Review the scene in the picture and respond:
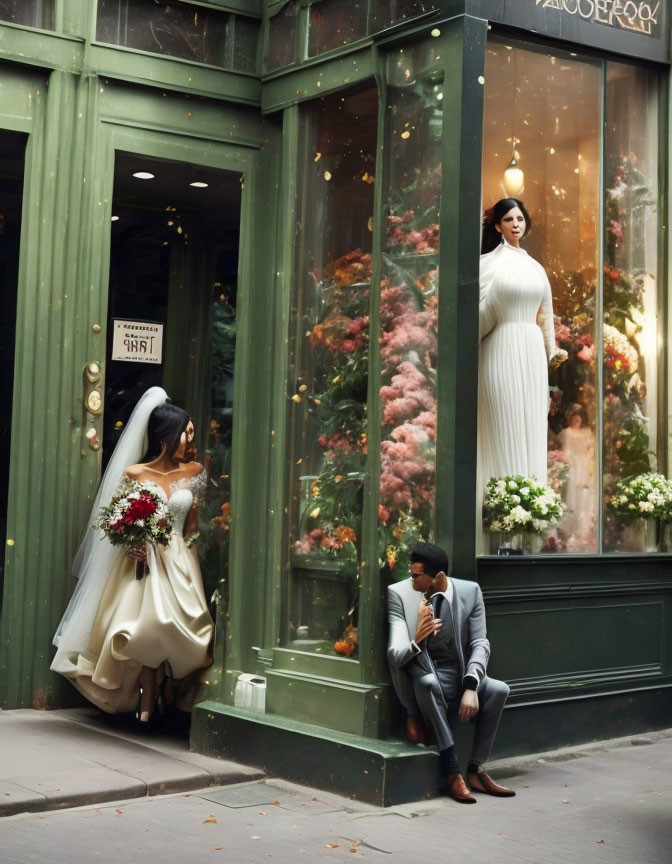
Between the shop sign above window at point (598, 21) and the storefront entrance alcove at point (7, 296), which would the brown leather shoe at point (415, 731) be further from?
the shop sign above window at point (598, 21)

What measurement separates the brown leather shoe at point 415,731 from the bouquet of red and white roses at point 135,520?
1.98 m

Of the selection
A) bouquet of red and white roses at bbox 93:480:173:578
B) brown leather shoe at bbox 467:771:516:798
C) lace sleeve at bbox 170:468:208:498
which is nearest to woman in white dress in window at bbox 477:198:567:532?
brown leather shoe at bbox 467:771:516:798

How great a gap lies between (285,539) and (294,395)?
3.05 feet

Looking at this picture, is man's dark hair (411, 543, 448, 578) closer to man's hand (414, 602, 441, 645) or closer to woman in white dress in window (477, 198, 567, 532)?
man's hand (414, 602, 441, 645)

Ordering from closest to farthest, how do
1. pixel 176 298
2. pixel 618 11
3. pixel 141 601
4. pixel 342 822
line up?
pixel 342 822, pixel 141 601, pixel 618 11, pixel 176 298

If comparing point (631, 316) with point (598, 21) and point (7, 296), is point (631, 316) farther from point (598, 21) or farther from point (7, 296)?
point (7, 296)

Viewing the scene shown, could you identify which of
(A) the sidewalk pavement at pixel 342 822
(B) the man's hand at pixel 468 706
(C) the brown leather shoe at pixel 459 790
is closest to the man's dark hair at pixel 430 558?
(B) the man's hand at pixel 468 706

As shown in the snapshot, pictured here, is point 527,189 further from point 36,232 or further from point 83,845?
point 83,845

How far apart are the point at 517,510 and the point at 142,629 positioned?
7.94 ft

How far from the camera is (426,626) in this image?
7.05 metres

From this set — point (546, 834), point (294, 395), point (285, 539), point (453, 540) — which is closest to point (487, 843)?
point (546, 834)

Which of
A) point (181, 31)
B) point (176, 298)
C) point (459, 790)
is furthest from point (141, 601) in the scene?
point (181, 31)

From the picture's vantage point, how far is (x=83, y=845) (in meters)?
5.84

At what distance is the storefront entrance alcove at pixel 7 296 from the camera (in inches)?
354
